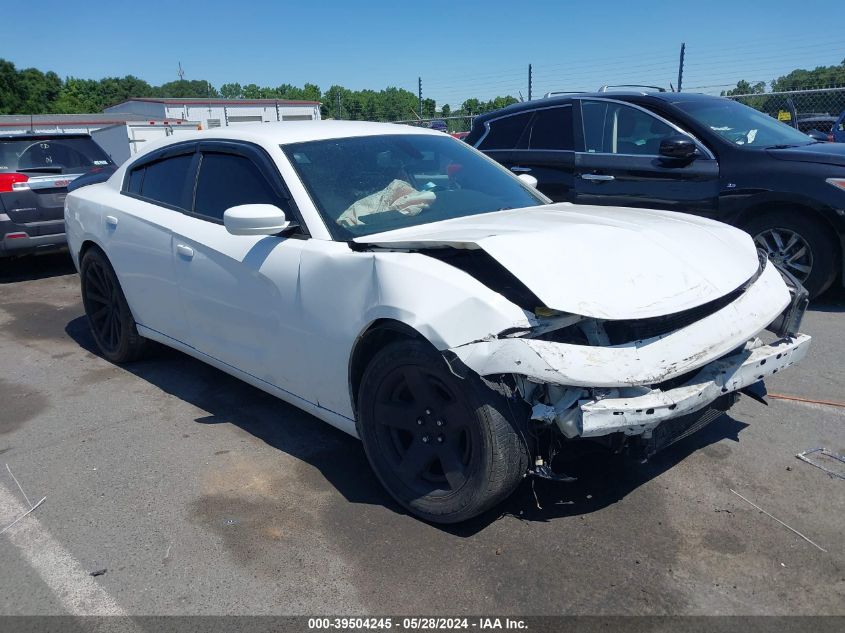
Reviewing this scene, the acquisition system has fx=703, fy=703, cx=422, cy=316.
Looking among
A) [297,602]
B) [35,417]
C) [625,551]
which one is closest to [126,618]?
[297,602]

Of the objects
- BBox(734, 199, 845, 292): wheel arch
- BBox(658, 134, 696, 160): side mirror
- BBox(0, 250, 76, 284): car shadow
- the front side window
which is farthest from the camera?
BBox(0, 250, 76, 284): car shadow

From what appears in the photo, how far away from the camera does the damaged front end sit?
2.50 meters

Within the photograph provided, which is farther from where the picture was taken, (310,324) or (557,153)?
(557,153)

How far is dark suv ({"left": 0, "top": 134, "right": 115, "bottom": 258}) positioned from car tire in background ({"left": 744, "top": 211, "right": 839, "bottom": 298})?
7185 millimetres

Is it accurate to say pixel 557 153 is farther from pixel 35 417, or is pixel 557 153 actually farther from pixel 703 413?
pixel 35 417

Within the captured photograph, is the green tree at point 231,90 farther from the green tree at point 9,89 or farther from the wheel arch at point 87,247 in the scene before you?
the wheel arch at point 87,247

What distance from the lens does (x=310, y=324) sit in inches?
130

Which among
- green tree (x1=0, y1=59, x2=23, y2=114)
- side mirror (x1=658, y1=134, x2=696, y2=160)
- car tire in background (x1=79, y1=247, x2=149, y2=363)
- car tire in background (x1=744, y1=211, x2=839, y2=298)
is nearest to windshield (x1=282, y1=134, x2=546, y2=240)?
car tire in background (x1=79, y1=247, x2=149, y2=363)

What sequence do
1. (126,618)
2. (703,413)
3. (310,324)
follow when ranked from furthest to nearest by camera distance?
(310,324) < (703,413) < (126,618)

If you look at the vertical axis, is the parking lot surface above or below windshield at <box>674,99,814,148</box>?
below

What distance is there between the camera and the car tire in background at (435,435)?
8.71ft

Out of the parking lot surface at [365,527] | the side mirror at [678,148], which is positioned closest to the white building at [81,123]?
the side mirror at [678,148]

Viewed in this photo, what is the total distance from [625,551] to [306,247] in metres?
1.94

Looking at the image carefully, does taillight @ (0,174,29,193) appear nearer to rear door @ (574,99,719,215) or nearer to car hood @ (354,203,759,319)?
rear door @ (574,99,719,215)
